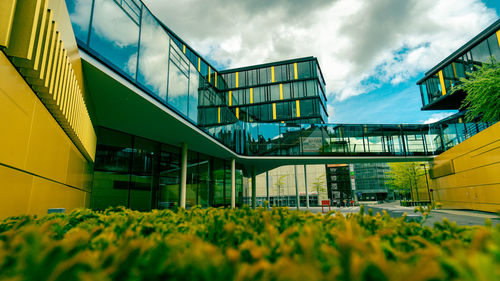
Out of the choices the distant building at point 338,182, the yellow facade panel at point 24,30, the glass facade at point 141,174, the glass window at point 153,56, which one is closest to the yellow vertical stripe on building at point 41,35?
the yellow facade panel at point 24,30

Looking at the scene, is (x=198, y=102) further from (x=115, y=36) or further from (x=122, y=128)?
(x=115, y=36)

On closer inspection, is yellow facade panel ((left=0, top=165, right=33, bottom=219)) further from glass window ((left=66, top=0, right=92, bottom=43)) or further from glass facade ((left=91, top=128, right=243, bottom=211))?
glass facade ((left=91, top=128, right=243, bottom=211))

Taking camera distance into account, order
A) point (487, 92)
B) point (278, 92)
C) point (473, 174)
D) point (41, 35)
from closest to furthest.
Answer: point (41, 35) → point (487, 92) → point (473, 174) → point (278, 92)

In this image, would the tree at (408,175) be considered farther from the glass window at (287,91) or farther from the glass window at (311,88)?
the glass window at (287,91)

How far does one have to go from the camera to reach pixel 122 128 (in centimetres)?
1228

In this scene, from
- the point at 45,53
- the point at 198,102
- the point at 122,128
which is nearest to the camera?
the point at 45,53

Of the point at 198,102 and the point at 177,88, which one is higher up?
the point at 198,102

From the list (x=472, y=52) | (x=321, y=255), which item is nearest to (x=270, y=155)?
(x=472, y=52)

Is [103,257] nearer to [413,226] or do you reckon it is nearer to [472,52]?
[413,226]

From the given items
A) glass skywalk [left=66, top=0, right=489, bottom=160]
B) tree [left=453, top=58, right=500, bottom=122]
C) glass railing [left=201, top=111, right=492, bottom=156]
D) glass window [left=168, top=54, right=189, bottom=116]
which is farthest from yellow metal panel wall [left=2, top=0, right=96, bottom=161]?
glass railing [left=201, top=111, right=492, bottom=156]

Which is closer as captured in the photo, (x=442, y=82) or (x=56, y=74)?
(x=56, y=74)

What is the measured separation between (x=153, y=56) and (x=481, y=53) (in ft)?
95.6

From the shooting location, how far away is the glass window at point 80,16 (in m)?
5.88

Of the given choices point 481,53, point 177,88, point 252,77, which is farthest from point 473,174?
point 252,77
